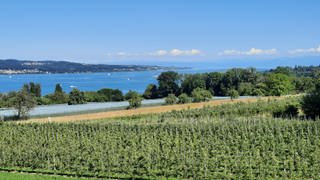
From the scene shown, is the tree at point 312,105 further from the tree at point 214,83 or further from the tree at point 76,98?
the tree at point 214,83

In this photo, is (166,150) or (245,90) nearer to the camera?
(166,150)

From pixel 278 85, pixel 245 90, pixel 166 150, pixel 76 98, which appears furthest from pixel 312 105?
pixel 278 85

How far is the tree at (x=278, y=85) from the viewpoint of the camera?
74.7 metres

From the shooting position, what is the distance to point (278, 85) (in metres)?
75.6

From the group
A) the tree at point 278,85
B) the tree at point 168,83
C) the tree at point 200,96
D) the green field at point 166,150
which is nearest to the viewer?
the green field at point 166,150

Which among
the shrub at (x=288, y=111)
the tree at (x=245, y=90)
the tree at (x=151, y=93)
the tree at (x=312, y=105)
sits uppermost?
the tree at (x=312, y=105)

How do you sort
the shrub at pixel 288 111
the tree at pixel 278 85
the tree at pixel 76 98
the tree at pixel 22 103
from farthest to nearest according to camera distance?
the tree at pixel 278 85 → the tree at pixel 76 98 → the tree at pixel 22 103 → the shrub at pixel 288 111

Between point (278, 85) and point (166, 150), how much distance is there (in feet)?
185

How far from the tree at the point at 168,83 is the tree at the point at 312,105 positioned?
44.4 m

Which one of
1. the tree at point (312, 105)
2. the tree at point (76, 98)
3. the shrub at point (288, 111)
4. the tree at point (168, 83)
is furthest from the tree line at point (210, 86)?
the tree at point (312, 105)

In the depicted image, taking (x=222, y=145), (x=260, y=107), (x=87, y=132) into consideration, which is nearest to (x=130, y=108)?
(x=260, y=107)

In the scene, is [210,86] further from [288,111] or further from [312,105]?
[312,105]

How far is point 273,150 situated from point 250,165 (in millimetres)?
3767

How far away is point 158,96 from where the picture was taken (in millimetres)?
80812
